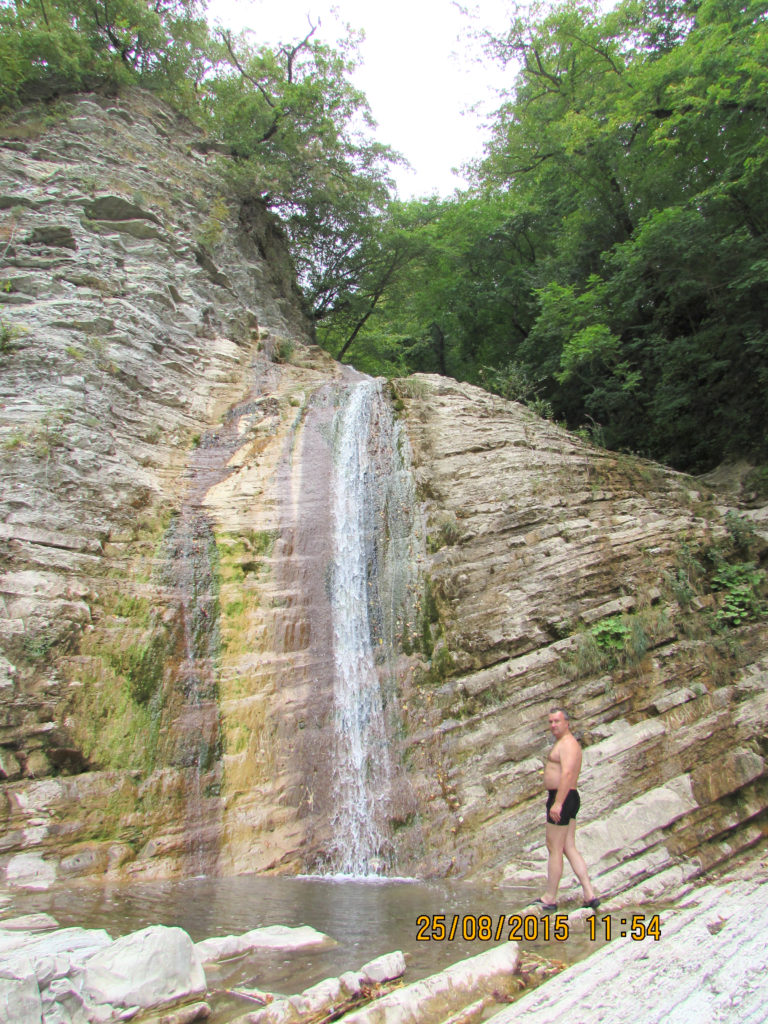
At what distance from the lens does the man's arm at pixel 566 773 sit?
4.34 m

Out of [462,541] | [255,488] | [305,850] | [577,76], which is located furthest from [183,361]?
[577,76]

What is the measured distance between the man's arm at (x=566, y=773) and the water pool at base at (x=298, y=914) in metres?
0.75

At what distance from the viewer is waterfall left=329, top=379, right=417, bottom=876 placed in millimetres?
6500

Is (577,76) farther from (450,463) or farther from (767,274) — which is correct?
(450,463)

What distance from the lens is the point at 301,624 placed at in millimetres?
7922

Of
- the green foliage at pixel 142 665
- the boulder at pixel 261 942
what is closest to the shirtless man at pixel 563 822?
the boulder at pixel 261 942

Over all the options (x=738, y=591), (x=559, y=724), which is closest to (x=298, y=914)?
(x=559, y=724)

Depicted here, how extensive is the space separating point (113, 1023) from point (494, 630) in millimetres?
5501

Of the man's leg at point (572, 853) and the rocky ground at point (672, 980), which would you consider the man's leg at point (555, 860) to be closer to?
the man's leg at point (572, 853)

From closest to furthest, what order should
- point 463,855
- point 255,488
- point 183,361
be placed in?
point 463,855, point 255,488, point 183,361

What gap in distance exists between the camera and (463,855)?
588 cm
